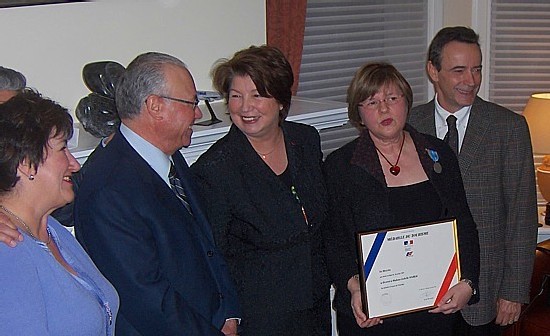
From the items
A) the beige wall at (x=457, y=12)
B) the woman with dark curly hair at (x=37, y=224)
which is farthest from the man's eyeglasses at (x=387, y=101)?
the beige wall at (x=457, y=12)

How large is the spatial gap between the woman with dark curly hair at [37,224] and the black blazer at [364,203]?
3.20 ft

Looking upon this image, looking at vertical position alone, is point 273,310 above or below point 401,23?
below

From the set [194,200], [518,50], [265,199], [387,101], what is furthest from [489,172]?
[518,50]

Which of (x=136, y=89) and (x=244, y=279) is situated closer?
(x=136, y=89)

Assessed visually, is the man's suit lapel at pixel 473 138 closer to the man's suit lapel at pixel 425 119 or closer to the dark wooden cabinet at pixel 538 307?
the man's suit lapel at pixel 425 119

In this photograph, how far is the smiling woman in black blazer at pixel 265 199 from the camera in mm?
2561

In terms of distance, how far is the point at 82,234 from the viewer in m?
2.24

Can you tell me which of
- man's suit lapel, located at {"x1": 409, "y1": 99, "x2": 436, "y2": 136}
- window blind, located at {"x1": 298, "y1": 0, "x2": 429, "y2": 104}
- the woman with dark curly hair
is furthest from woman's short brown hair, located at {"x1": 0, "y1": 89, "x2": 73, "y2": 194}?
window blind, located at {"x1": 298, "y1": 0, "x2": 429, "y2": 104}

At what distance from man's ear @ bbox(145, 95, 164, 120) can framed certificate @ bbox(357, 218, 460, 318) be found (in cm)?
75

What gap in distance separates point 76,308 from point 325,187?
1118 millimetres

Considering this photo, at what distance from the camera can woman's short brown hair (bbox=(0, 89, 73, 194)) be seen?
5.84ft

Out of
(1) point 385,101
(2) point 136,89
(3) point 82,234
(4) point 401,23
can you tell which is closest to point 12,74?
(2) point 136,89

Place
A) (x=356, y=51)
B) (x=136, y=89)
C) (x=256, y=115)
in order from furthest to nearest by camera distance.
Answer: (x=356, y=51)
(x=256, y=115)
(x=136, y=89)

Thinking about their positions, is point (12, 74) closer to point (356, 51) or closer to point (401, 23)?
point (356, 51)
